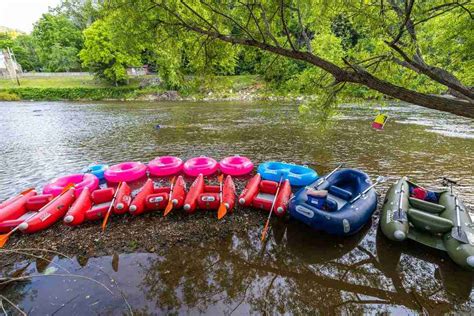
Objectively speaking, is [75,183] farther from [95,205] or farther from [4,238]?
[4,238]

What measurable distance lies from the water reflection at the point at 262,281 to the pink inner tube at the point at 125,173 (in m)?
3.03

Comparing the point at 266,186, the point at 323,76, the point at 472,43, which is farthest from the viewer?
the point at 266,186

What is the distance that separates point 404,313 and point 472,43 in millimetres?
5363

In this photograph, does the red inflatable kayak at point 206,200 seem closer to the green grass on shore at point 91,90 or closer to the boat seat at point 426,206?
the boat seat at point 426,206

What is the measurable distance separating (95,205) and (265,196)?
3.81 meters

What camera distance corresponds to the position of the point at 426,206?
4.96 meters

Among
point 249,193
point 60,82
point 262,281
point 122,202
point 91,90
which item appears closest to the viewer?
point 262,281

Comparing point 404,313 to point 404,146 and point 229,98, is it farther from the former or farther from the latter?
point 229,98

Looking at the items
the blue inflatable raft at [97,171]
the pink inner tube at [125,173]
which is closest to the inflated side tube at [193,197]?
the pink inner tube at [125,173]

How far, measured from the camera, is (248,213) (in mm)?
5469

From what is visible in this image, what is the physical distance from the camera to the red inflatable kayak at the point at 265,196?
5168 mm

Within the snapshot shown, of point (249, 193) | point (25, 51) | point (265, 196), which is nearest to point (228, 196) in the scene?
point (249, 193)

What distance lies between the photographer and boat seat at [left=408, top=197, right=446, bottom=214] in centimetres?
485

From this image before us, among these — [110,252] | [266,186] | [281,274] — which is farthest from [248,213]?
[110,252]
